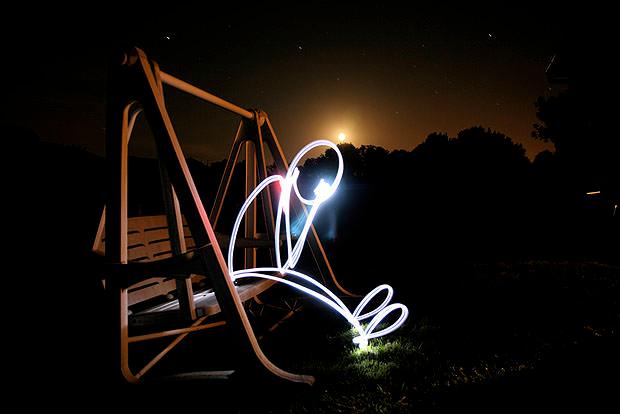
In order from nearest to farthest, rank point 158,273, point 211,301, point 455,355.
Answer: point 158,273
point 211,301
point 455,355

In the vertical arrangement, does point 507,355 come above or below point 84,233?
below

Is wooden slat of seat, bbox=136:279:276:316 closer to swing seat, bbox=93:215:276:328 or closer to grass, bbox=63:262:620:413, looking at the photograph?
swing seat, bbox=93:215:276:328

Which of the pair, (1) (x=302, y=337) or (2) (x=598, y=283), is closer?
(1) (x=302, y=337)

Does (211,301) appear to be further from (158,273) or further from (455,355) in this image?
(455,355)

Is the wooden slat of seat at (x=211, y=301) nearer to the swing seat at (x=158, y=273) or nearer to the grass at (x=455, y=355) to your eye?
the swing seat at (x=158, y=273)

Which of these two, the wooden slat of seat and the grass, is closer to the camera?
the grass

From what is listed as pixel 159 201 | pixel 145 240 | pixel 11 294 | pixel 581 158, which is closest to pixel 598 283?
pixel 145 240

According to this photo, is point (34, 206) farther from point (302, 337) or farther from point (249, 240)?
point (302, 337)

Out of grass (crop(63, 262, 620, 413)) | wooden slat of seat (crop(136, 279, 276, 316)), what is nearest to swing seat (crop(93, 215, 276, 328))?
wooden slat of seat (crop(136, 279, 276, 316))

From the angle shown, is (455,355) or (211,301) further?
(455,355)

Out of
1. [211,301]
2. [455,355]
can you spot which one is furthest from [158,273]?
[455,355]

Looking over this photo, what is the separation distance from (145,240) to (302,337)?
5.60 feet

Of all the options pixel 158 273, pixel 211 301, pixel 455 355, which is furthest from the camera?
pixel 455 355

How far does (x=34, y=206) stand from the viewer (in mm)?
8047
